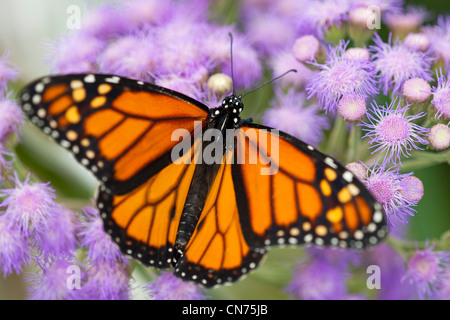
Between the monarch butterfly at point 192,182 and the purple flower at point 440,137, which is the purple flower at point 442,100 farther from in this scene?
the monarch butterfly at point 192,182

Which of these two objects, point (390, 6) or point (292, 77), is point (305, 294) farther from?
point (390, 6)

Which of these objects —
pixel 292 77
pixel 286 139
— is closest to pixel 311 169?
pixel 286 139

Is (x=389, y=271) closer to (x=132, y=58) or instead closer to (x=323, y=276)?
(x=323, y=276)

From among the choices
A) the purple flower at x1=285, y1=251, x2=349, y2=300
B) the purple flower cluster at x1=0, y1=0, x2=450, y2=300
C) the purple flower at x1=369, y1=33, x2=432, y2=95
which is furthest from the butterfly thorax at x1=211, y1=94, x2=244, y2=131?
the purple flower at x1=285, y1=251, x2=349, y2=300

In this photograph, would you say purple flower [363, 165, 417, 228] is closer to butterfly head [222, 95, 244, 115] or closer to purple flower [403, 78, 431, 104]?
purple flower [403, 78, 431, 104]

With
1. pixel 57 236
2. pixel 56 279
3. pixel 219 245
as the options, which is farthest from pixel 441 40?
pixel 56 279

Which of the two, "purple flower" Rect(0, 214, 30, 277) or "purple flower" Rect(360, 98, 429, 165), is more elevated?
"purple flower" Rect(360, 98, 429, 165)

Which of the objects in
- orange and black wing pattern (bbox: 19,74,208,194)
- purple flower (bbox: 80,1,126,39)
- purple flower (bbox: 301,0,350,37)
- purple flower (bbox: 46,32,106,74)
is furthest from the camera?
purple flower (bbox: 80,1,126,39)
